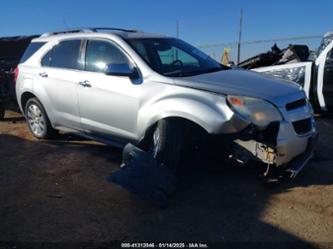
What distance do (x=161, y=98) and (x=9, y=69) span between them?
6654 mm

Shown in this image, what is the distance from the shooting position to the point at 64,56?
246 inches

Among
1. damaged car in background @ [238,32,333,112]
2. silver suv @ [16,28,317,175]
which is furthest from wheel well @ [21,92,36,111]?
damaged car in background @ [238,32,333,112]

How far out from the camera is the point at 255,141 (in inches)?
172

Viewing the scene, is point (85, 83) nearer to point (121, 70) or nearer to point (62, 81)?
point (62, 81)

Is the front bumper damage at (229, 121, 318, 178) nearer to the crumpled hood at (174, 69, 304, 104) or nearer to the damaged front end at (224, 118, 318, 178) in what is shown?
the damaged front end at (224, 118, 318, 178)

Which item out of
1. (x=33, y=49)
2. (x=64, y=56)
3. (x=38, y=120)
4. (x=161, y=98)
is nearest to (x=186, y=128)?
(x=161, y=98)

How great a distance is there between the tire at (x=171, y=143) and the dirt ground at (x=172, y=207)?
0.36 meters

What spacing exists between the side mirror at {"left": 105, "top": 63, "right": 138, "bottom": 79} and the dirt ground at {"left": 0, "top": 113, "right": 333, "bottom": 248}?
50.5 inches

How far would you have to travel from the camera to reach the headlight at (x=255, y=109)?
4301 mm

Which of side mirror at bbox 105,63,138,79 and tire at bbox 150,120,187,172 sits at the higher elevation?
side mirror at bbox 105,63,138,79

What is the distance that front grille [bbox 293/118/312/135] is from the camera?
4.56 meters

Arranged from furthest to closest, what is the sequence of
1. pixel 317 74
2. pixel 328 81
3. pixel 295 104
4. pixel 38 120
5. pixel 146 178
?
pixel 317 74, pixel 328 81, pixel 38 120, pixel 295 104, pixel 146 178

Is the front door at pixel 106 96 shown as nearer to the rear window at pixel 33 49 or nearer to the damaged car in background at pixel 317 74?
the rear window at pixel 33 49

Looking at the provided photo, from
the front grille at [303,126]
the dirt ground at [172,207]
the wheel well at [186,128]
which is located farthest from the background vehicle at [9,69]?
the front grille at [303,126]
